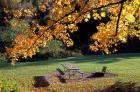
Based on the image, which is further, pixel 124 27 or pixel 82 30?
pixel 82 30

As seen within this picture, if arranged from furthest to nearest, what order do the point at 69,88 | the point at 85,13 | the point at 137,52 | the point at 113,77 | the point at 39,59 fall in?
the point at 137,52
the point at 39,59
the point at 113,77
the point at 69,88
the point at 85,13

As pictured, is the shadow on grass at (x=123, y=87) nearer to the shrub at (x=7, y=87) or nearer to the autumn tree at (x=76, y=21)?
the autumn tree at (x=76, y=21)

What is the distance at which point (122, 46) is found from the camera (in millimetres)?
39906

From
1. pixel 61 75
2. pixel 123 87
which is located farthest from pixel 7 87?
pixel 61 75

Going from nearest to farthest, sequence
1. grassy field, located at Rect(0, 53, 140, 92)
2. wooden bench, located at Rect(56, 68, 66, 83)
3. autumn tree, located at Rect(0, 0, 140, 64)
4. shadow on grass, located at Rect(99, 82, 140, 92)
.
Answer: autumn tree, located at Rect(0, 0, 140, 64) < shadow on grass, located at Rect(99, 82, 140, 92) < grassy field, located at Rect(0, 53, 140, 92) < wooden bench, located at Rect(56, 68, 66, 83)

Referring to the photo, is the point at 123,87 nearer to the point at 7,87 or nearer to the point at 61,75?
the point at 61,75

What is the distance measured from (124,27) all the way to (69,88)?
17.5ft

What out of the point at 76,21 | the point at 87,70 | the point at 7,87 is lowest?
the point at 7,87

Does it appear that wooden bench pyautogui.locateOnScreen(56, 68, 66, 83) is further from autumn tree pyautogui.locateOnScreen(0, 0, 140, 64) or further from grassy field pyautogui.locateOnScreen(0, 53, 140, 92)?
autumn tree pyautogui.locateOnScreen(0, 0, 140, 64)

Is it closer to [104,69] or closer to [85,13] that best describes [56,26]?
[85,13]

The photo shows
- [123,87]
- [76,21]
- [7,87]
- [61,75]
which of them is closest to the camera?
[76,21]

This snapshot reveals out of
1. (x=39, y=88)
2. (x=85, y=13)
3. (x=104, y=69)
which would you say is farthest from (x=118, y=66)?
(x=85, y=13)

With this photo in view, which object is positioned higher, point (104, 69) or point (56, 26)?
point (56, 26)

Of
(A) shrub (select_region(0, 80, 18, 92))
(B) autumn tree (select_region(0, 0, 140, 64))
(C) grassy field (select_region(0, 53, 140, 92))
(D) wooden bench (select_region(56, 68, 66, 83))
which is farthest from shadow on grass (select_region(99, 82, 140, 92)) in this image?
(A) shrub (select_region(0, 80, 18, 92))
